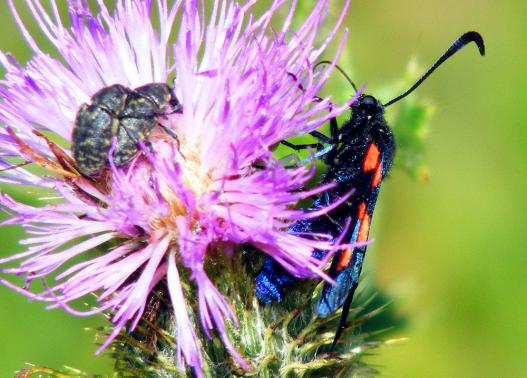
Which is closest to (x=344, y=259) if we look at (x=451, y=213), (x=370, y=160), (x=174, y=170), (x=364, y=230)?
(x=364, y=230)

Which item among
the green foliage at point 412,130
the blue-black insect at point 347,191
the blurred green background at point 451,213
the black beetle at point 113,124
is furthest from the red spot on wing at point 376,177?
the blurred green background at point 451,213

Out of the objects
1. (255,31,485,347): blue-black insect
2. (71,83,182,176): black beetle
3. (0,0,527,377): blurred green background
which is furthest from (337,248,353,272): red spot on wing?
(0,0,527,377): blurred green background

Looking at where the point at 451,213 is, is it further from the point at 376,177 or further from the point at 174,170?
the point at 174,170

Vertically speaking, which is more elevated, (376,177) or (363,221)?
(376,177)

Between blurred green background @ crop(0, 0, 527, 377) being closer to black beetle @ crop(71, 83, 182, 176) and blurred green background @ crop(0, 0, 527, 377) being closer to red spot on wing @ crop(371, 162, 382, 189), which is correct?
red spot on wing @ crop(371, 162, 382, 189)

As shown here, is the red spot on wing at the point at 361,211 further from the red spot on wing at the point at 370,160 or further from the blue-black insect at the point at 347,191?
the red spot on wing at the point at 370,160
